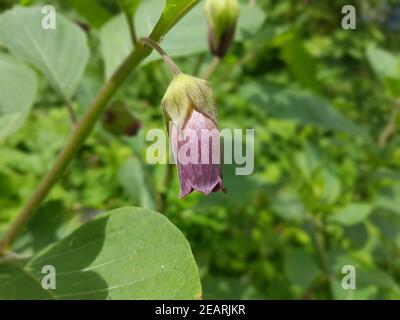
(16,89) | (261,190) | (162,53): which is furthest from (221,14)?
(261,190)

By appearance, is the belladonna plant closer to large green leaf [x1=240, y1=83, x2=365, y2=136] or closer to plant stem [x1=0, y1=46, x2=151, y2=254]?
plant stem [x1=0, y1=46, x2=151, y2=254]

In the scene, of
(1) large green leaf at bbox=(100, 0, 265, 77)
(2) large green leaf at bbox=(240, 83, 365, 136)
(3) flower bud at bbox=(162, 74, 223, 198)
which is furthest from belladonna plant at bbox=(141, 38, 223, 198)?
(2) large green leaf at bbox=(240, 83, 365, 136)

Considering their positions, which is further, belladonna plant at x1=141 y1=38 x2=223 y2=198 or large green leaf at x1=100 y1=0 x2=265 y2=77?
large green leaf at x1=100 y1=0 x2=265 y2=77

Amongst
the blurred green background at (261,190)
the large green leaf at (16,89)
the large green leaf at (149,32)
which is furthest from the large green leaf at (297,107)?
the large green leaf at (16,89)

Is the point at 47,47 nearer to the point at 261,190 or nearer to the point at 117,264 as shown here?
the point at 117,264

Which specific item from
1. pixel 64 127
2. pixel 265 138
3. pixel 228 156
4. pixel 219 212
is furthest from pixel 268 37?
pixel 265 138

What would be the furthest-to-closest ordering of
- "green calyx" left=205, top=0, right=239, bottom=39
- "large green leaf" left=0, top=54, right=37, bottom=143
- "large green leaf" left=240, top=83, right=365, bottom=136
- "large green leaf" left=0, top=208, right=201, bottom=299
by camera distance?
"large green leaf" left=240, top=83, right=365, bottom=136 → "large green leaf" left=0, top=54, right=37, bottom=143 → "green calyx" left=205, top=0, right=239, bottom=39 → "large green leaf" left=0, top=208, right=201, bottom=299
